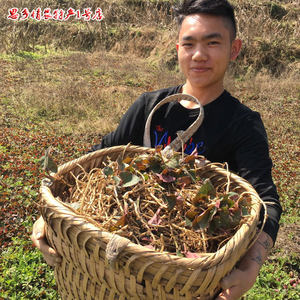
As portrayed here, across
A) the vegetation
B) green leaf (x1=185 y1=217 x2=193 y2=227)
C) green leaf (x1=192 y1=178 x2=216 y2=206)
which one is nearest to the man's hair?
green leaf (x1=192 y1=178 x2=216 y2=206)

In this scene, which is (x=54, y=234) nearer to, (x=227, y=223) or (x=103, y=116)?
(x=227, y=223)

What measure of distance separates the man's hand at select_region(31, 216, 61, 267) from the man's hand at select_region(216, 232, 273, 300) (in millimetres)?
588

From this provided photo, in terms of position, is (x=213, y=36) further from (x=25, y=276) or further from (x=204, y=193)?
(x=25, y=276)

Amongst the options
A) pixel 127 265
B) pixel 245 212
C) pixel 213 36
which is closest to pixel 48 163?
pixel 127 265

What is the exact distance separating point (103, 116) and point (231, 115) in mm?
5357

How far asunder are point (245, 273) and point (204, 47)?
1027 mm

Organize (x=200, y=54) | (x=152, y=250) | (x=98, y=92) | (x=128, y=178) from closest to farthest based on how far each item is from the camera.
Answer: (x=152, y=250)
(x=128, y=178)
(x=200, y=54)
(x=98, y=92)

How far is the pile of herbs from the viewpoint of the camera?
0.99 metres

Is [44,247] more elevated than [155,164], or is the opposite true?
[155,164]

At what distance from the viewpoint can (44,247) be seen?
1.12 meters

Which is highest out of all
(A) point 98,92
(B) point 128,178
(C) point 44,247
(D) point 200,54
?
(D) point 200,54

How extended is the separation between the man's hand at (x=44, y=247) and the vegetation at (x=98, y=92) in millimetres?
1645

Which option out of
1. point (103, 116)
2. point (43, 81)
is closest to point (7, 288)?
point (103, 116)

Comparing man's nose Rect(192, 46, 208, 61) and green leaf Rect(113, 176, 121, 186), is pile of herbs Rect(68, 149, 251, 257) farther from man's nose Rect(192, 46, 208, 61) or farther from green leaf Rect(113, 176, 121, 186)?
man's nose Rect(192, 46, 208, 61)
